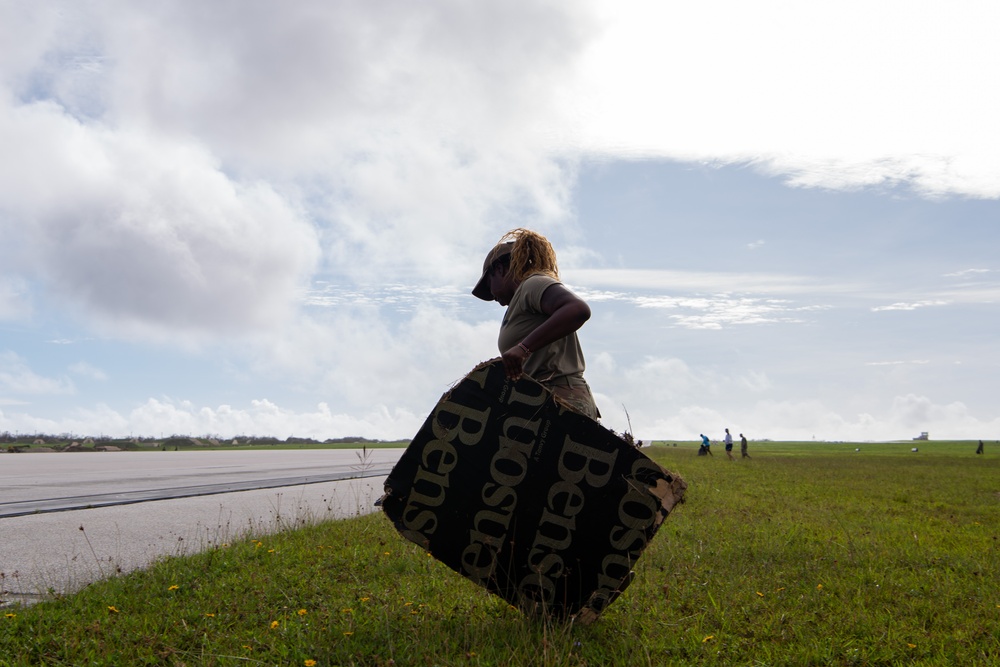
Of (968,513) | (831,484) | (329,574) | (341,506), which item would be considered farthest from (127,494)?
(831,484)

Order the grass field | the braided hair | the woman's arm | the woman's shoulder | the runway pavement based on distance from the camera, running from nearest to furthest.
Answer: the woman's arm → the woman's shoulder → the grass field → the braided hair → the runway pavement

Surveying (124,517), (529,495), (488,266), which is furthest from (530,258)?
(124,517)

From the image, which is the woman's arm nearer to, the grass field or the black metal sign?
the black metal sign

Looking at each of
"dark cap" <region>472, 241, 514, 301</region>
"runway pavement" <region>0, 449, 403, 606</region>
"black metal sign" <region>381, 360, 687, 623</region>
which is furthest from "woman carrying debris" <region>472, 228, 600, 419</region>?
"runway pavement" <region>0, 449, 403, 606</region>

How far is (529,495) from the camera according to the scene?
13.0 ft

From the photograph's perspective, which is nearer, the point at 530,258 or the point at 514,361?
the point at 514,361

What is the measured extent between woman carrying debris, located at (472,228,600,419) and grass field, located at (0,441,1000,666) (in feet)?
4.47

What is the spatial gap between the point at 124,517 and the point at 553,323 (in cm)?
816

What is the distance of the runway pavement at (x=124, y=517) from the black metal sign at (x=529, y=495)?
3.29m

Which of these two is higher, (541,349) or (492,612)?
(541,349)

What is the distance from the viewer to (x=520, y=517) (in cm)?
398

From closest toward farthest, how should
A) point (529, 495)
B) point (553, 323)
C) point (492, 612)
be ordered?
point (553, 323) < point (529, 495) < point (492, 612)

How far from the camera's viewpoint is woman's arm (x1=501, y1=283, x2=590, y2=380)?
379 centimetres

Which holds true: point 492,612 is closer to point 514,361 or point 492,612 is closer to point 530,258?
point 514,361
